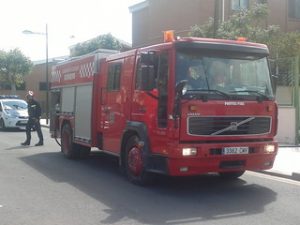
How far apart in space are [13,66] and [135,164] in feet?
145

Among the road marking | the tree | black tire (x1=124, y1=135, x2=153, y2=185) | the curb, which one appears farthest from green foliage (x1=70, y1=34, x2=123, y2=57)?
black tire (x1=124, y1=135, x2=153, y2=185)

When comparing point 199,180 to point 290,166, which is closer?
point 199,180

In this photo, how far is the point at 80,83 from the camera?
1259 centimetres

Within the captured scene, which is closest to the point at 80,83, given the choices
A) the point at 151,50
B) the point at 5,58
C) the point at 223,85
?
the point at 151,50

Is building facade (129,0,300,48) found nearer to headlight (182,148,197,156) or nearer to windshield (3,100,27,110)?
windshield (3,100,27,110)

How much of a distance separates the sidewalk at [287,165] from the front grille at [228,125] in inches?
71.9

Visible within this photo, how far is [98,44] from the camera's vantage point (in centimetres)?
5138

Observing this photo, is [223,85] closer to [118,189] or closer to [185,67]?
[185,67]

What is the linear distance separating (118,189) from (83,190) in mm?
616

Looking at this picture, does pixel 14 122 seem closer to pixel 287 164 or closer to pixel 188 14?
pixel 188 14

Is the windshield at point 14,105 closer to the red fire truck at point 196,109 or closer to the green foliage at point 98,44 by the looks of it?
the red fire truck at point 196,109

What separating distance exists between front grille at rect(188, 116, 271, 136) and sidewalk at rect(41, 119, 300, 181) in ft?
5.99

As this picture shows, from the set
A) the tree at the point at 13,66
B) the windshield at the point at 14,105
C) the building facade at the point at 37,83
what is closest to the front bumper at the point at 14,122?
the windshield at the point at 14,105

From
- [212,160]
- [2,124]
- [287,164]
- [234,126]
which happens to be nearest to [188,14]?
[2,124]
